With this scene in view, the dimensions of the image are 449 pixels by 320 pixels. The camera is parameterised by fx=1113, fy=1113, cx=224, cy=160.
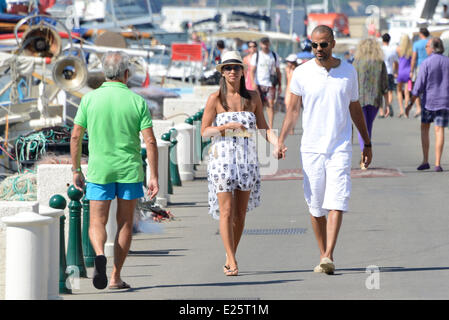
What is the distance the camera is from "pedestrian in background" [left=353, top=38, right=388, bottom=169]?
16219 mm

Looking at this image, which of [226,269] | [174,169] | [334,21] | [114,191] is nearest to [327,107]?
[226,269]

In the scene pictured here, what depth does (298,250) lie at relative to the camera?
10555 mm

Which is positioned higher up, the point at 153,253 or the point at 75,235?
the point at 75,235

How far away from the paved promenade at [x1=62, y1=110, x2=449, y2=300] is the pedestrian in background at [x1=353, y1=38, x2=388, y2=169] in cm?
104


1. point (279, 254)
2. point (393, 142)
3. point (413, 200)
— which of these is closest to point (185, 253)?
point (279, 254)

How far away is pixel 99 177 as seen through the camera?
28.0 ft

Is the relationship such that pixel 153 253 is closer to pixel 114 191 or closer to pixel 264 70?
pixel 114 191

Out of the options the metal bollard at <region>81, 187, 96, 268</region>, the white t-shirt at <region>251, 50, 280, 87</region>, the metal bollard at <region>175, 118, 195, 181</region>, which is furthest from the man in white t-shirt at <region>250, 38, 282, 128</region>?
the metal bollard at <region>81, 187, 96, 268</region>

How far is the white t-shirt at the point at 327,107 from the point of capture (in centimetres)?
920

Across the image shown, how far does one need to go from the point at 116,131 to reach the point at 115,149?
0.46 feet

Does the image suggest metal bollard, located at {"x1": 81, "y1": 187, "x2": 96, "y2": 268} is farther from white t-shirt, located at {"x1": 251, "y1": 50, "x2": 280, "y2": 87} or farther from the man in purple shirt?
white t-shirt, located at {"x1": 251, "y1": 50, "x2": 280, "y2": 87}

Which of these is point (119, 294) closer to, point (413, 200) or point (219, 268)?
point (219, 268)

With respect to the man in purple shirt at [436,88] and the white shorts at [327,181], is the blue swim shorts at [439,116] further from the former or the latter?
the white shorts at [327,181]

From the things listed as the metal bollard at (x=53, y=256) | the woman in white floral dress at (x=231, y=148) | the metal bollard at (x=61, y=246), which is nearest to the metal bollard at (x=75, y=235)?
the metal bollard at (x=61, y=246)
